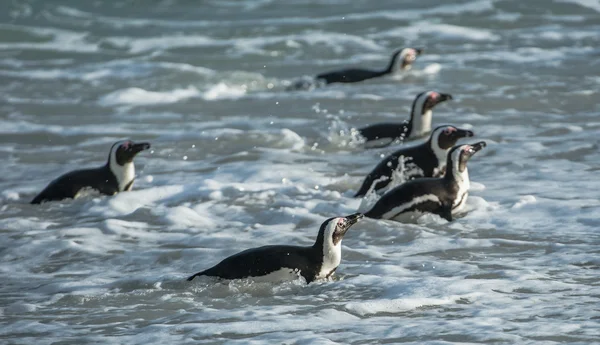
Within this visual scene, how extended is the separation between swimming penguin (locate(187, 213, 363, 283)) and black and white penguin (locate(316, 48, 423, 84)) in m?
9.68

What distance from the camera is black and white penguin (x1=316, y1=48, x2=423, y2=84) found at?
16.5m

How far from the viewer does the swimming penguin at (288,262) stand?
6656mm

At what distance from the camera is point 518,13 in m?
22.8

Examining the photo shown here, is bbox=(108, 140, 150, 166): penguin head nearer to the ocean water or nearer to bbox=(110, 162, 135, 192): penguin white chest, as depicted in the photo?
bbox=(110, 162, 135, 192): penguin white chest

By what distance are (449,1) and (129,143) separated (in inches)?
631

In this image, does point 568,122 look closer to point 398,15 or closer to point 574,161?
point 574,161

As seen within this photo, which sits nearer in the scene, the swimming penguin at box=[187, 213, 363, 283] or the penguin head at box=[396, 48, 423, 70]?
the swimming penguin at box=[187, 213, 363, 283]

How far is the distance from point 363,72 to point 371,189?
25.1 ft

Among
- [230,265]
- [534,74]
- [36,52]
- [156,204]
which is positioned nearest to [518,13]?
[534,74]

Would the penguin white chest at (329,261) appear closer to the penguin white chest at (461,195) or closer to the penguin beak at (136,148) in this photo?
the penguin white chest at (461,195)

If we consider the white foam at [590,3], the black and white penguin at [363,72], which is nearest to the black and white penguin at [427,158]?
the black and white penguin at [363,72]

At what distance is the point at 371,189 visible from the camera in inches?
364

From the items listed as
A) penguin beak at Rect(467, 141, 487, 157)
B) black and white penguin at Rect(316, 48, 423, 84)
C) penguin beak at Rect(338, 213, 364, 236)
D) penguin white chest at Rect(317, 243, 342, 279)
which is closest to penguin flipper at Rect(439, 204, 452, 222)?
penguin beak at Rect(467, 141, 487, 157)

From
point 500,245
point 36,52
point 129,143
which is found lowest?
point 500,245
